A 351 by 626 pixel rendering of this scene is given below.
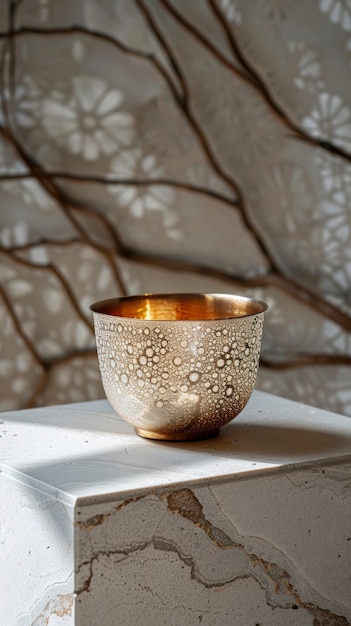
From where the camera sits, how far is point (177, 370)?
89 cm

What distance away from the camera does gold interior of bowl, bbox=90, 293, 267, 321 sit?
3.42 feet

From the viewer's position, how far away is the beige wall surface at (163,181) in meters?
2.10

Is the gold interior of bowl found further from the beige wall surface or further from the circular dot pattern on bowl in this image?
the beige wall surface

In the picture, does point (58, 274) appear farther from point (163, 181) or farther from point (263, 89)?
point (263, 89)

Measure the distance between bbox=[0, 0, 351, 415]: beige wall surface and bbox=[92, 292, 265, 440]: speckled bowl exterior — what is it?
119cm

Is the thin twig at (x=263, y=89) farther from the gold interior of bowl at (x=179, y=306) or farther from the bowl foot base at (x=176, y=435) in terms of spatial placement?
the bowl foot base at (x=176, y=435)

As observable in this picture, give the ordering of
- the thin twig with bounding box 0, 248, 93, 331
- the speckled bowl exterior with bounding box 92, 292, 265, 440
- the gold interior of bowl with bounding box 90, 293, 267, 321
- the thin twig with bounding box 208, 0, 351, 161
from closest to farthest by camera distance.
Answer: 1. the speckled bowl exterior with bounding box 92, 292, 265, 440
2. the gold interior of bowl with bounding box 90, 293, 267, 321
3. the thin twig with bounding box 208, 0, 351, 161
4. the thin twig with bounding box 0, 248, 93, 331

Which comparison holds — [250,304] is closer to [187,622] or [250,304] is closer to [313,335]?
[187,622]

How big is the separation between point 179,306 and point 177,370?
0.20 meters

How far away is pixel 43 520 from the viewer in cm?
81

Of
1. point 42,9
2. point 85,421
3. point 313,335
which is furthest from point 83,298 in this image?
point 85,421

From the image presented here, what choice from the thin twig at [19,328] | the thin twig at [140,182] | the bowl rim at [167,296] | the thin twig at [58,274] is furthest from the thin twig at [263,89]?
the bowl rim at [167,296]

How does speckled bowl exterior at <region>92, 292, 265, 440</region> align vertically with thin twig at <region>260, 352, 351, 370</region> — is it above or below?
above

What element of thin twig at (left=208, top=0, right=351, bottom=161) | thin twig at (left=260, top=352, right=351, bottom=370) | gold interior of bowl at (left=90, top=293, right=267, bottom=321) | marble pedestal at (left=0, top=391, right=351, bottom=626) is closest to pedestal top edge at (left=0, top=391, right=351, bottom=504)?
marble pedestal at (left=0, top=391, right=351, bottom=626)
